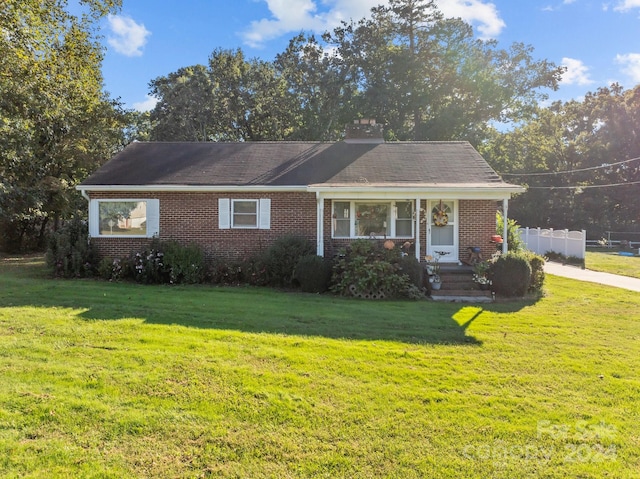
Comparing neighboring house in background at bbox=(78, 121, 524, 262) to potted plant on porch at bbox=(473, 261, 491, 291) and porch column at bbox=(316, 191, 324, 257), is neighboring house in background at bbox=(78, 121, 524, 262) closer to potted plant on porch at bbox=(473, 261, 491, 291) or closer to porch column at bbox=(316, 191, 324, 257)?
porch column at bbox=(316, 191, 324, 257)

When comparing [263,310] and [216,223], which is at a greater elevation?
[216,223]

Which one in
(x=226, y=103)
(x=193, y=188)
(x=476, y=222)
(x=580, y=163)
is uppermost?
(x=226, y=103)

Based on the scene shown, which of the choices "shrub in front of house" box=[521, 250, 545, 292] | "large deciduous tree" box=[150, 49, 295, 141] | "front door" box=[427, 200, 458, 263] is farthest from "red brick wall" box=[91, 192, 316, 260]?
"large deciduous tree" box=[150, 49, 295, 141]

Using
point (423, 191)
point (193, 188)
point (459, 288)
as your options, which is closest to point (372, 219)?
point (423, 191)

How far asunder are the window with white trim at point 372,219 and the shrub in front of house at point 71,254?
717cm

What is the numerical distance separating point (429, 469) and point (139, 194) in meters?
11.8

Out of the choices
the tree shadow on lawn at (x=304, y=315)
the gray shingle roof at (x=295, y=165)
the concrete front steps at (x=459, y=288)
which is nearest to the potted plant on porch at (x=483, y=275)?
the concrete front steps at (x=459, y=288)

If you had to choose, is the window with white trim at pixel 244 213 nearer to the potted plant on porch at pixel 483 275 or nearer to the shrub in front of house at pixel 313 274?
the shrub in front of house at pixel 313 274

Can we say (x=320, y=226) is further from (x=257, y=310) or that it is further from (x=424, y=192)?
(x=257, y=310)

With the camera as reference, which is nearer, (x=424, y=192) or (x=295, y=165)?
(x=424, y=192)

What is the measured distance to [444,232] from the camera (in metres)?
12.4

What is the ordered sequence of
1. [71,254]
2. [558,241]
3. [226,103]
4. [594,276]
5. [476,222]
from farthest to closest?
[226,103]
[558,241]
[594,276]
[476,222]
[71,254]

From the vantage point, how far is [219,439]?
3.27 meters

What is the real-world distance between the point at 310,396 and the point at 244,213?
30.0ft
